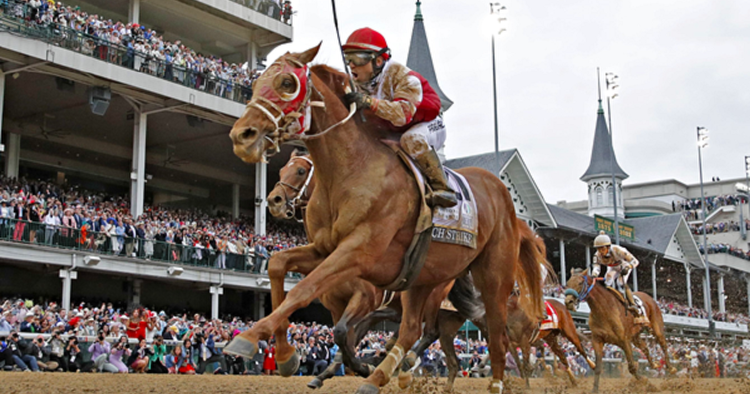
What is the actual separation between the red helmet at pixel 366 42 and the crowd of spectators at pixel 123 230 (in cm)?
1529

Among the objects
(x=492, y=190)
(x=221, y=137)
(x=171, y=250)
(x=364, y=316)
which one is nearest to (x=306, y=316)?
(x=221, y=137)

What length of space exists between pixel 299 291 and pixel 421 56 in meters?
44.4

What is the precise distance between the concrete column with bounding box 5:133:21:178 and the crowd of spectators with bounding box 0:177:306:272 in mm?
2191

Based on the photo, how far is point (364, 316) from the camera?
10219mm

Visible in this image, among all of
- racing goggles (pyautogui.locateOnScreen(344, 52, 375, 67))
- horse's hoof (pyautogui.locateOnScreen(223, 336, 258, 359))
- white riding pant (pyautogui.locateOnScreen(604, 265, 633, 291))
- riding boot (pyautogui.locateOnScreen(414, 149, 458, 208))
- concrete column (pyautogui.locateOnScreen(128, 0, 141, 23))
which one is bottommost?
horse's hoof (pyautogui.locateOnScreen(223, 336, 258, 359))

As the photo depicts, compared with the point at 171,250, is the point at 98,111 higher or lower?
higher

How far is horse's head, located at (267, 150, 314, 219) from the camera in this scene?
395 inches

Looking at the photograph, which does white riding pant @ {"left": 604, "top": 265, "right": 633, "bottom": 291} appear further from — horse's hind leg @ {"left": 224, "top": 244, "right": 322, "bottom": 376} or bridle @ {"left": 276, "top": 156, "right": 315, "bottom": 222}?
horse's hind leg @ {"left": 224, "top": 244, "right": 322, "bottom": 376}

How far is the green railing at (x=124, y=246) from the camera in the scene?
19625 mm

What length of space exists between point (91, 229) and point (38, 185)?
5799 mm

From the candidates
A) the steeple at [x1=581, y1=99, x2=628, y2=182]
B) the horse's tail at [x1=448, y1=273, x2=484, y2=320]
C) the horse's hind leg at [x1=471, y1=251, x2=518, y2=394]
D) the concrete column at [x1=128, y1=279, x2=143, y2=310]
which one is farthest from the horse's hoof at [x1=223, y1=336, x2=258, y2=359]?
the steeple at [x1=581, y1=99, x2=628, y2=182]

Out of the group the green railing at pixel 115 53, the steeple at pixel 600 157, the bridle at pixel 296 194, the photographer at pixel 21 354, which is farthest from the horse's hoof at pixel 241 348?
the steeple at pixel 600 157

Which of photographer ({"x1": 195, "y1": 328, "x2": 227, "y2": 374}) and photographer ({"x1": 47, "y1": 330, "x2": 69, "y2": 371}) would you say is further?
photographer ({"x1": 195, "y1": 328, "x2": 227, "y2": 374})

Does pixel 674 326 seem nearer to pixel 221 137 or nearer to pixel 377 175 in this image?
pixel 221 137
